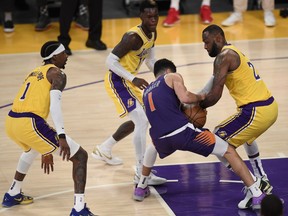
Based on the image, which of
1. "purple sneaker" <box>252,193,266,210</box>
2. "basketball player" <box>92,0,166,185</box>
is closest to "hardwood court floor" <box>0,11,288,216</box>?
"basketball player" <box>92,0,166,185</box>

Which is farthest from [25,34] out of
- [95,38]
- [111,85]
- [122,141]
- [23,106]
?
[23,106]

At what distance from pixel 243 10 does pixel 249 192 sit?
25.8 feet

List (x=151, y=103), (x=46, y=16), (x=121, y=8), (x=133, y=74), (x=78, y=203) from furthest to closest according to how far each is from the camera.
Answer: (x=121, y=8)
(x=46, y=16)
(x=133, y=74)
(x=151, y=103)
(x=78, y=203)

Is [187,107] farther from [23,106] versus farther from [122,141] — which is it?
[122,141]

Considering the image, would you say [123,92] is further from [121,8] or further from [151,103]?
[121,8]

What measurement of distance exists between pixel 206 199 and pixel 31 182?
192 centimetres

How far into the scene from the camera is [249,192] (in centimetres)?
770

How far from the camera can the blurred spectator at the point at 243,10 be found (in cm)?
1494

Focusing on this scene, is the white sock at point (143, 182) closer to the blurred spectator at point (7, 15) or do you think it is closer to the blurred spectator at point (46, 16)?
the blurred spectator at point (46, 16)

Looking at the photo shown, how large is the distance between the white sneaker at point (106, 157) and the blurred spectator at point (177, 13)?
6397mm

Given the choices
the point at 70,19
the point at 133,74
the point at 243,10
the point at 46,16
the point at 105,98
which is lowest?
the point at 46,16

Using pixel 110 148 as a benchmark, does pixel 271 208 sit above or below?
above

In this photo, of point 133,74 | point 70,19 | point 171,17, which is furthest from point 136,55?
point 171,17

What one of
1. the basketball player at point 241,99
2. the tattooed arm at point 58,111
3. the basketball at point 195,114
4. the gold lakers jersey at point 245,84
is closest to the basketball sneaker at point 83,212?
the tattooed arm at point 58,111
